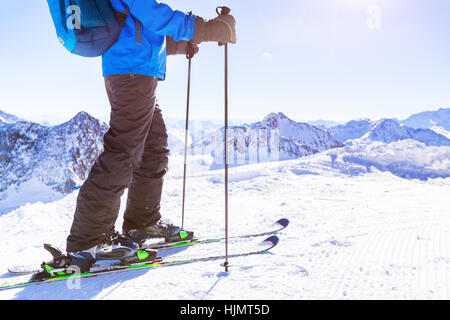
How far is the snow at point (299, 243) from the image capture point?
4.56ft

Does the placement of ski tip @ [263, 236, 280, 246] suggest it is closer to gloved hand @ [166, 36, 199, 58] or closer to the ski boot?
the ski boot

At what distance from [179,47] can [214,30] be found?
2.71ft

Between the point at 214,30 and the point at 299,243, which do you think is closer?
the point at 214,30

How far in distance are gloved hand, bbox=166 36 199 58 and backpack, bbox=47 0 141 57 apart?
834 millimetres

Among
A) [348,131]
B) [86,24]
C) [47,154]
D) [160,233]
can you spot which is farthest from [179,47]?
[348,131]

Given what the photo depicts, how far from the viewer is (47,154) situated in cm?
4397

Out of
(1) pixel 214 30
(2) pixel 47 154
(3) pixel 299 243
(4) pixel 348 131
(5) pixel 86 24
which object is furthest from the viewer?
(4) pixel 348 131

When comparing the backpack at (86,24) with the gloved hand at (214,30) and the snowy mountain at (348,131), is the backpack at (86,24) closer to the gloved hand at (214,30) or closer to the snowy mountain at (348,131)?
the gloved hand at (214,30)

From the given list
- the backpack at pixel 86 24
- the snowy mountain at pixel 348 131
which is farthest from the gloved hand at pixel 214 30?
the snowy mountain at pixel 348 131

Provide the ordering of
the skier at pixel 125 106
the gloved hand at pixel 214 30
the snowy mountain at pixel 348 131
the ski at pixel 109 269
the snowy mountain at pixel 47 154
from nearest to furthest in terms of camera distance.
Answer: the ski at pixel 109 269 → the skier at pixel 125 106 → the gloved hand at pixel 214 30 → the snowy mountain at pixel 47 154 → the snowy mountain at pixel 348 131

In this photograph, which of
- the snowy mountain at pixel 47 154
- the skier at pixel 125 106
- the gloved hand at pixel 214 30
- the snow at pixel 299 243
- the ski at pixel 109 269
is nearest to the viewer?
the snow at pixel 299 243

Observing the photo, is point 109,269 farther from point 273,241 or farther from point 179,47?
point 179,47

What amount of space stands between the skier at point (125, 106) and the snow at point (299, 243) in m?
0.32
